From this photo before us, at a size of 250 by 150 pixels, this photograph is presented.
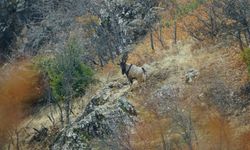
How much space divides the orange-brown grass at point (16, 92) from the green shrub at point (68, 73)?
4.76ft

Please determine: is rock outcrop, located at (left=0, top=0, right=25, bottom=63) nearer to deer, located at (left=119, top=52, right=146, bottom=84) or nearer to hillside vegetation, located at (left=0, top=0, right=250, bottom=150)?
hillside vegetation, located at (left=0, top=0, right=250, bottom=150)

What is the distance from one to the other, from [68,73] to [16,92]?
428 cm

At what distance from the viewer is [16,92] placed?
42781mm

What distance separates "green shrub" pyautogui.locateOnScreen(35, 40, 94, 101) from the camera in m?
43.1

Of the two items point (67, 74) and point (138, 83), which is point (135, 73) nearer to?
point (138, 83)

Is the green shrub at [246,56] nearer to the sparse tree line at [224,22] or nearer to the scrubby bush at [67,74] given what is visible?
the sparse tree line at [224,22]

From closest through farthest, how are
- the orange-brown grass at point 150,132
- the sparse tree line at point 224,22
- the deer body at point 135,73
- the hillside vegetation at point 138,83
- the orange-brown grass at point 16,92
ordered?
the hillside vegetation at point 138,83 → the orange-brown grass at point 150,132 → the sparse tree line at point 224,22 → the deer body at point 135,73 → the orange-brown grass at point 16,92

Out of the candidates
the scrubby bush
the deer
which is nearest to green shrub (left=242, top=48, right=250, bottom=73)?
the deer

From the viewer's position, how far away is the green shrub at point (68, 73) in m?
43.1

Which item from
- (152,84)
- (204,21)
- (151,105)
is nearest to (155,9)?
(204,21)

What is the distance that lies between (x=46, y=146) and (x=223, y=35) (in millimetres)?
16310

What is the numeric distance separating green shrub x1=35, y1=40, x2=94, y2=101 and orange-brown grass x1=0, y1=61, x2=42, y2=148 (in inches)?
57.1

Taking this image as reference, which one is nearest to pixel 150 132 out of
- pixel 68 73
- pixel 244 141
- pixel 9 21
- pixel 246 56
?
pixel 244 141

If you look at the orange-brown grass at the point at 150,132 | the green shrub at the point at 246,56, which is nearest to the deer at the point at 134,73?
the orange-brown grass at the point at 150,132
